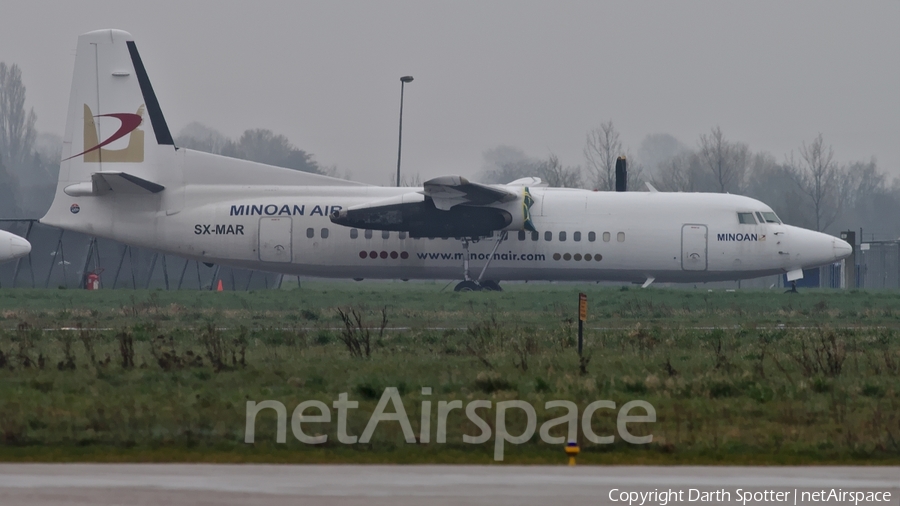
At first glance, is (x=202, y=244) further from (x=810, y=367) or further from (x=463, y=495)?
(x=463, y=495)

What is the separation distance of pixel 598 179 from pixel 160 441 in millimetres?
67236

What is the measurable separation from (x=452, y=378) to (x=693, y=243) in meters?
21.4

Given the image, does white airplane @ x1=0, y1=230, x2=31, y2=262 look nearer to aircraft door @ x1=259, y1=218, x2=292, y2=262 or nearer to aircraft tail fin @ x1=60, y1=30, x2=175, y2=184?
aircraft tail fin @ x1=60, y1=30, x2=175, y2=184

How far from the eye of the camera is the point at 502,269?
3775 centimetres

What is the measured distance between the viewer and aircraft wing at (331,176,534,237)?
36.2 meters

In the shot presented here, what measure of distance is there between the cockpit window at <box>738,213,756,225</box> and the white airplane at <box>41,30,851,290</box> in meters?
0.03

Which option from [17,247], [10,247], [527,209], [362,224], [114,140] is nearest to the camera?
[10,247]

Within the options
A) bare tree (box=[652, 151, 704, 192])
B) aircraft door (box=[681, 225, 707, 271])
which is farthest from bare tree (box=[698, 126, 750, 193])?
aircraft door (box=[681, 225, 707, 271])

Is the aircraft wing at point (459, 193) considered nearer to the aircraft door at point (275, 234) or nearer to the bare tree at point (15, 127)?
the aircraft door at point (275, 234)
